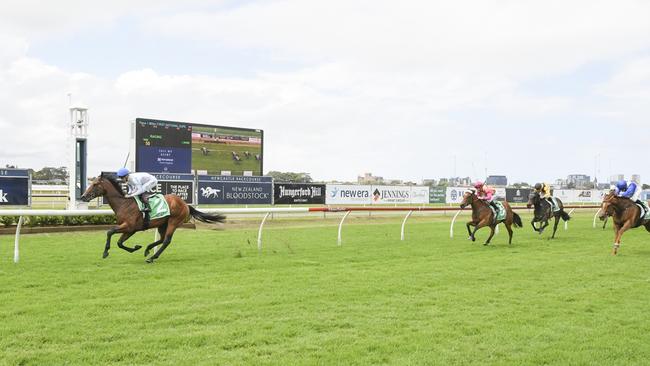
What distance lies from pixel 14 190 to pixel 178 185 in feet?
17.3

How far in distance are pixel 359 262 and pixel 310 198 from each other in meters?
15.7

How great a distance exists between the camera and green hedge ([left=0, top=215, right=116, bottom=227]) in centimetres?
1403

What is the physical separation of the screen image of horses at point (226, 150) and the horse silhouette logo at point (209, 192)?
304 centimetres

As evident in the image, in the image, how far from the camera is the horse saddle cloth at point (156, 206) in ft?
29.1

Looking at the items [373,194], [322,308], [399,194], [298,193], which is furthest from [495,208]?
[399,194]

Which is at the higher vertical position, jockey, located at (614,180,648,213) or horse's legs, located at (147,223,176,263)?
jockey, located at (614,180,648,213)

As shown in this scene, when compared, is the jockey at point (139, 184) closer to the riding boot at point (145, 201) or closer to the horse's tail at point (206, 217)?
the riding boot at point (145, 201)

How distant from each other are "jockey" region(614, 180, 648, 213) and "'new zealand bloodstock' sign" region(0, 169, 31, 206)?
16.7m

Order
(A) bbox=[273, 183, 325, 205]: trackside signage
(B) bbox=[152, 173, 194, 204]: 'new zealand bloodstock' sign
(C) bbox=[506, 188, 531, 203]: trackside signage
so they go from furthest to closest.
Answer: (C) bbox=[506, 188, 531, 203]: trackside signage
(A) bbox=[273, 183, 325, 205]: trackside signage
(B) bbox=[152, 173, 194, 204]: 'new zealand bloodstock' sign

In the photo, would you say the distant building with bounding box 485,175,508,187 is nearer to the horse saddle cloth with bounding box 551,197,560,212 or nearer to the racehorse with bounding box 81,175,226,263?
the horse saddle cloth with bounding box 551,197,560,212

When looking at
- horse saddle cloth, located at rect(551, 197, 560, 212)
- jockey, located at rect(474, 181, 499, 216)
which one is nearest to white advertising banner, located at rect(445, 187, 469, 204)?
horse saddle cloth, located at rect(551, 197, 560, 212)

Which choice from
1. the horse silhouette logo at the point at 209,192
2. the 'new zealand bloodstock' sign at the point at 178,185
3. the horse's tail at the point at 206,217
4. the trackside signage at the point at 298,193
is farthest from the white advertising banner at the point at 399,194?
the horse's tail at the point at 206,217

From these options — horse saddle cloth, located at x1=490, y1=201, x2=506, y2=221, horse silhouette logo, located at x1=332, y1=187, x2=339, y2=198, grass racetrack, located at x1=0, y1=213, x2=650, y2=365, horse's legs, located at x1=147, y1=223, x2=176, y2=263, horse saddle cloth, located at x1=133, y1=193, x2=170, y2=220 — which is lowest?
grass racetrack, located at x1=0, y1=213, x2=650, y2=365

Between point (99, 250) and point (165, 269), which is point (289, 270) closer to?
point (165, 269)
